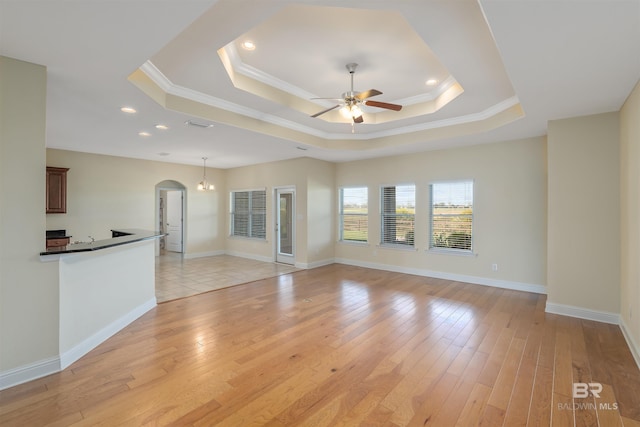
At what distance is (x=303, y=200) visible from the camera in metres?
7.06

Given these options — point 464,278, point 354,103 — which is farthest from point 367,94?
point 464,278

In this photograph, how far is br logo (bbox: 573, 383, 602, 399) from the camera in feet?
7.38

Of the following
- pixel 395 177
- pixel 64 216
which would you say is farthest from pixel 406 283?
pixel 64 216

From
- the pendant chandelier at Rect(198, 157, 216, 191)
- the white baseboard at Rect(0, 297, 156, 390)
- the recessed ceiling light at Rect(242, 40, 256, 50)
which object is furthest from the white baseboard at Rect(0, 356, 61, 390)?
the pendant chandelier at Rect(198, 157, 216, 191)

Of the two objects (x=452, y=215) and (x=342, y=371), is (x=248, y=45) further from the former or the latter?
(x=452, y=215)

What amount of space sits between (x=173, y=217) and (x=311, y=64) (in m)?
7.61

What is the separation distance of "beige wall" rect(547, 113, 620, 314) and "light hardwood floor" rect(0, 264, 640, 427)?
43 centimetres

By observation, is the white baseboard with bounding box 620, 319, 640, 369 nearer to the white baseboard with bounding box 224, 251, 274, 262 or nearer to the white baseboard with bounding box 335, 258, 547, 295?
the white baseboard with bounding box 335, 258, 547, 295

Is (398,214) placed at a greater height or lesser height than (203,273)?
greater

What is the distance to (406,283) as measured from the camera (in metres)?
5.59

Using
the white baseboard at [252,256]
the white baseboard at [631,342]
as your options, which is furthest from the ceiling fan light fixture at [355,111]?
the white baseboard at [252,256]

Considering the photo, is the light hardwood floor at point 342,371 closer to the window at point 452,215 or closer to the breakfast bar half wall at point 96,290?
the breakfast bar half wall at point 96,290

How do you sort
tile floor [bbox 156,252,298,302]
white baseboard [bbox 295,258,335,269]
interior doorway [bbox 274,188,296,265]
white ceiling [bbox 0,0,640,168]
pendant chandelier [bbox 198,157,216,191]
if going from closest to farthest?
1. white ceiling [bbox 0,0,640,168]
2. tile floor [bbox 156,252,298,302]
3. white baseboard [bbox 295,258,335,269]
4. interior doorway [bbox 274,188,296,265]
5. pendant chandelier [bbox 198,157,216,191]

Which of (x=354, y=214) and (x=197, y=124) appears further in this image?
(x=354, y=214)
